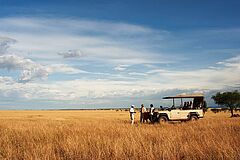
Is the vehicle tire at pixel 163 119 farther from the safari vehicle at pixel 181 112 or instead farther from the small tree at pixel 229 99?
the small tree at pixel 229 99

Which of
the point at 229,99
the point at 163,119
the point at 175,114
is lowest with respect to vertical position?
the point at 163,119

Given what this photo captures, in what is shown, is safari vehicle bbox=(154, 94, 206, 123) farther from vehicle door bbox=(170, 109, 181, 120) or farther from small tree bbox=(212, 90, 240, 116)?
small tree bbox=(212, 90, 240, 116)

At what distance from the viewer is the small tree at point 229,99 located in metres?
58.3

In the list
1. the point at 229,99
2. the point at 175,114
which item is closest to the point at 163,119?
the point at 175,114

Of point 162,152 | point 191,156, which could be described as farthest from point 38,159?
point 191,156

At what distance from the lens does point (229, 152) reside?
8.47 metres

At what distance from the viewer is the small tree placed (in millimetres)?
58312

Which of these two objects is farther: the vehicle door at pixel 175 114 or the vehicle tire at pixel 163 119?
the vehicle door at pixel 175 114

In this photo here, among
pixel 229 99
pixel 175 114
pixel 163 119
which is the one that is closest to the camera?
pixel 163 119

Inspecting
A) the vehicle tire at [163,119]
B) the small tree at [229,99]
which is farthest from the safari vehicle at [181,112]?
the small tree at [229,99]

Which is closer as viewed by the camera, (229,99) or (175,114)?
(175,114)

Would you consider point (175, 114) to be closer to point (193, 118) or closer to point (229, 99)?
point (193, 118)

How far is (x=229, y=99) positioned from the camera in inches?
2313

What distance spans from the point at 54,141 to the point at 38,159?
14.4 ft
